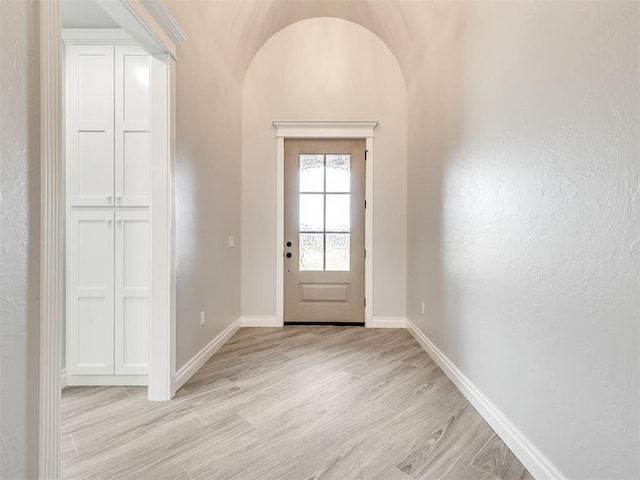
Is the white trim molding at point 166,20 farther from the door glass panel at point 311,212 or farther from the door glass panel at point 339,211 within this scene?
the door glass panel at point 339,211

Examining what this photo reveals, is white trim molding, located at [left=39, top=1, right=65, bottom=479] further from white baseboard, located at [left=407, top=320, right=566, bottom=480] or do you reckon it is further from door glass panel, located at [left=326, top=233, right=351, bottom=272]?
door glass panel, located at [left=326, top=233, right=351, bottom=272]

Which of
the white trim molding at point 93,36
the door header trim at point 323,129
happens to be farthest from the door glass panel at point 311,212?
the white trim molding at point 93,36

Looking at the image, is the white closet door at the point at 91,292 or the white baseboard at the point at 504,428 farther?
the white closet door at the point at 91,292

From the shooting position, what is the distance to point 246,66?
3.43 metres

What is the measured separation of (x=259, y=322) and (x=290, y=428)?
76.4 inches

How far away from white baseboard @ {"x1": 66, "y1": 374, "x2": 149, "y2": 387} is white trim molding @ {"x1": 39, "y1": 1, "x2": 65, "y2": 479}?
3.43 feet

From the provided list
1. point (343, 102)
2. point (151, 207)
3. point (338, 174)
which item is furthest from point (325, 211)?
point (151, 207)

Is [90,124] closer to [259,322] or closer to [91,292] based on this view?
[91,292]

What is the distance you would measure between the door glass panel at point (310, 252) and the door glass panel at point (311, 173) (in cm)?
56

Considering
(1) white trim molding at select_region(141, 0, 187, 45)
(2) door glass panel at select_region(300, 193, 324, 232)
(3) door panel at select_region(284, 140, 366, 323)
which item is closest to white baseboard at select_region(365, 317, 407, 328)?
(3) door panel at select_region(284, 140, 366, 323)

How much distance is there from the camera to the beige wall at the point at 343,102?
347 cm

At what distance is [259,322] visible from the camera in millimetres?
3525

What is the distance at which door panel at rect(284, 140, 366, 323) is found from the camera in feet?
11.7

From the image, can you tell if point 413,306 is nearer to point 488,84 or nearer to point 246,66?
point 488,84
